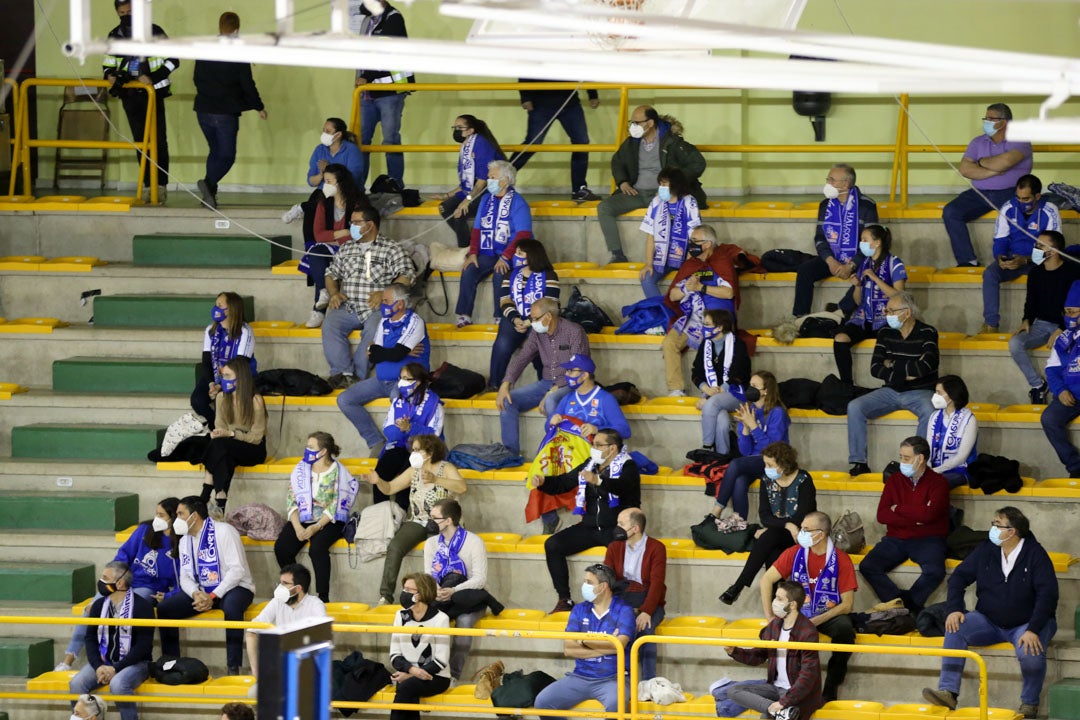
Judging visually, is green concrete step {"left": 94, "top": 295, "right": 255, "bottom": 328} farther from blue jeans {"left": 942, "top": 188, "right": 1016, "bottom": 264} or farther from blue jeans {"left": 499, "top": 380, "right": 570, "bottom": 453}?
blue jeans {"left": 942, "top": 188, "right": 1016, "bottom": 264}

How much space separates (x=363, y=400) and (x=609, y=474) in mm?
2136

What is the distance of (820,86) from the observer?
15.9 feet

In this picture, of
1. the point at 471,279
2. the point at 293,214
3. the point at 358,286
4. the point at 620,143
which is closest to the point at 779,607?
the point at 471,279

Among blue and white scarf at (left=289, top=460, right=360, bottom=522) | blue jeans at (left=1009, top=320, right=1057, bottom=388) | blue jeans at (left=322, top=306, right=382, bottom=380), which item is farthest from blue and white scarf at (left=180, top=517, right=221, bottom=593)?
blue jeans at (left=1009, top=320, right=1057, bottom=388)

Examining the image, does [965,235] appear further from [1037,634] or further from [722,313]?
[1037,634]

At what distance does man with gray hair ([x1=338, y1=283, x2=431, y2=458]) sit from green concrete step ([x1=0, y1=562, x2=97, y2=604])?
6.84 ft

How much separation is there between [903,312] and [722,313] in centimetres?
120

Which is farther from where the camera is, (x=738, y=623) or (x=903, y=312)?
(x=903, y=312)

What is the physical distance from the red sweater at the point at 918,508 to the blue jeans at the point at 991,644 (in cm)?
68

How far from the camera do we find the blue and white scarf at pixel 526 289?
12.2 m

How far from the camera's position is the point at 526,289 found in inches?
481

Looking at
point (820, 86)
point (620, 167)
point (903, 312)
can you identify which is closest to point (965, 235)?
point (903, 312)

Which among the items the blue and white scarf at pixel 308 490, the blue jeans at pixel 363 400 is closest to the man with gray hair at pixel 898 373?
the blue jeans at pixel 363 400

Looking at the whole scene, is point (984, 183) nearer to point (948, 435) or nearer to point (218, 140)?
point (948, 435)
